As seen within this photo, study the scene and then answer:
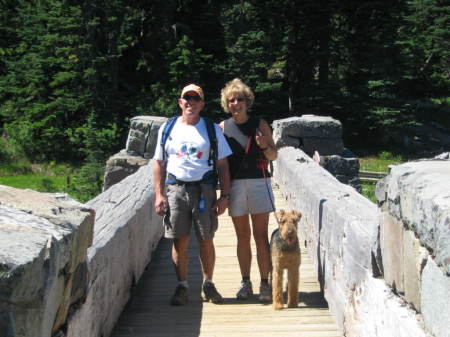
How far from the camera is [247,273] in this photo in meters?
5.63

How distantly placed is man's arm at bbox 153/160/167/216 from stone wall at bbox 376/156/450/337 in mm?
2272

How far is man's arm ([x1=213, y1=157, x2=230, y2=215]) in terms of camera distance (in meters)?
5.32

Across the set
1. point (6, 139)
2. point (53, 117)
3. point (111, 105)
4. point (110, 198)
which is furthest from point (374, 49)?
point (110, 198)

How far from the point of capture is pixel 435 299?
248 cm

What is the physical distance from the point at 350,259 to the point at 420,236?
1.68m

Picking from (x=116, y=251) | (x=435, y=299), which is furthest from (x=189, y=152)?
(x=435, y=299)

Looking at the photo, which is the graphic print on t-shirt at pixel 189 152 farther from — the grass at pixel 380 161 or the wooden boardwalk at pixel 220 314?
the grass at pixel 380 161

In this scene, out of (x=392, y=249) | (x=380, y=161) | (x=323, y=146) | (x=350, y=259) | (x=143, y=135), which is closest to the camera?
(x=392, y=249)

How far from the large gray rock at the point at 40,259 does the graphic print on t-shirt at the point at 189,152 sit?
→ 1.56 metres

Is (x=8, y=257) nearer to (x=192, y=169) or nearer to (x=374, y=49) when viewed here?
(x=192, y=169)

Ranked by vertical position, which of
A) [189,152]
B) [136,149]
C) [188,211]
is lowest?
[136,149]

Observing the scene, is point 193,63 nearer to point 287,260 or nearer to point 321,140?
point 321,140

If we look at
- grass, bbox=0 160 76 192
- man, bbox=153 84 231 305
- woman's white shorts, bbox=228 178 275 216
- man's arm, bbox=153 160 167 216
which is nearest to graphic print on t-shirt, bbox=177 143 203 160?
man, bbox=153 84 231 305

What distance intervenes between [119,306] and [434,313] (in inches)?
120
